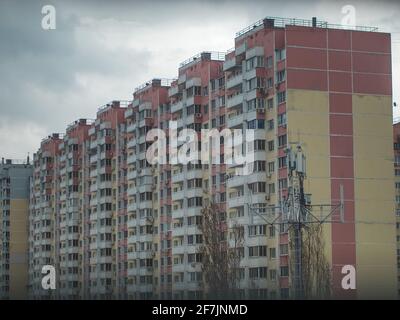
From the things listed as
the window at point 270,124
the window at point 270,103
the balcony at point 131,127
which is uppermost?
the balcony at point 131,127

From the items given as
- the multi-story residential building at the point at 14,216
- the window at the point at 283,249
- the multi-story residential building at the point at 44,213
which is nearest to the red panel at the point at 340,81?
the window at the point at 283,249

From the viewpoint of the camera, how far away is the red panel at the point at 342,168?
14547 mm

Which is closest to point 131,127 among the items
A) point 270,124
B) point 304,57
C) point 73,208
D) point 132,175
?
point 132,175

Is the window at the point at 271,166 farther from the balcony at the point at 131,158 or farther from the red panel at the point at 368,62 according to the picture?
the balcony at the point at 131,158

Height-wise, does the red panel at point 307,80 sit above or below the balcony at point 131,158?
above

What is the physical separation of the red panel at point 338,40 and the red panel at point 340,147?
1.59m

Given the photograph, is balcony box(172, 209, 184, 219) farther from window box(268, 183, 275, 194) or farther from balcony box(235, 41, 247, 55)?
balcony box(235, 41, 247, 55)

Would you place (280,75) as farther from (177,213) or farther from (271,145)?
(177,213)

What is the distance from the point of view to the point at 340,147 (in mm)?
14773

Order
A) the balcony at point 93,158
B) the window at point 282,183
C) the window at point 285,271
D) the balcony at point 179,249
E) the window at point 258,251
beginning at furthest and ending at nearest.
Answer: the balcony at point 93,158, the balcony at point 179,249, the window at point 258,251, the window at point 282,183, the window at point 285,271

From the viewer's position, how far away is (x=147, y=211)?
19438 millimetres

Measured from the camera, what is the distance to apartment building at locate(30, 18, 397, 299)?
14.6 meters
